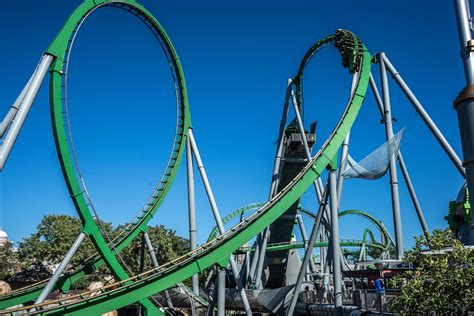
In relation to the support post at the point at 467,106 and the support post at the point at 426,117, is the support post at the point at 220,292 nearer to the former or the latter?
the support post at the point at 426,117

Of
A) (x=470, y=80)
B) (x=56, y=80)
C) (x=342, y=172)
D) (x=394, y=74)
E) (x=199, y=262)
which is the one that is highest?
(x=394, y=74)

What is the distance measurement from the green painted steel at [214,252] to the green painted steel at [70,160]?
3.17 ft

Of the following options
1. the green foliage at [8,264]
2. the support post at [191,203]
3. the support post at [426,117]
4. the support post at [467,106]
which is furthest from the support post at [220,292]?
the green foliage at [8,264]

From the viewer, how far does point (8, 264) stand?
4356 centimetres

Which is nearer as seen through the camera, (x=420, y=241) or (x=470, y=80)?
(x=470, y=80)

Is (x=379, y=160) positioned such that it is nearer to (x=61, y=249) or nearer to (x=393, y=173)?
(x=393, y=173)

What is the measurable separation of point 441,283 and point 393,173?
859cm

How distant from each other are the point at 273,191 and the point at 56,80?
11.5 metres

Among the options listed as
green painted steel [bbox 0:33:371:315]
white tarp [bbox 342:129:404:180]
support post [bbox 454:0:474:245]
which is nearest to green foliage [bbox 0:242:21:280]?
green painted steel [bbox 0:33:371:315]

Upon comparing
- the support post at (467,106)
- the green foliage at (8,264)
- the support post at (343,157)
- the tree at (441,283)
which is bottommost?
the tree at (441,283)

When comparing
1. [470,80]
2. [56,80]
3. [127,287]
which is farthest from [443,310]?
[56,80]

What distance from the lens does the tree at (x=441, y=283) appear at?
8742mm

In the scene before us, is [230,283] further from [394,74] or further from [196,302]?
[394,74]

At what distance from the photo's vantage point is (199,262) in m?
14.5
